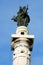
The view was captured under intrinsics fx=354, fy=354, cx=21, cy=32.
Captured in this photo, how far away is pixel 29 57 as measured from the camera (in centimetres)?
2719

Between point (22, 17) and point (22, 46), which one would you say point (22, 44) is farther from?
point (22, 17)

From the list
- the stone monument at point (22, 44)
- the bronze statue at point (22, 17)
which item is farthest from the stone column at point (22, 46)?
the bronze statue at point (22, 17)

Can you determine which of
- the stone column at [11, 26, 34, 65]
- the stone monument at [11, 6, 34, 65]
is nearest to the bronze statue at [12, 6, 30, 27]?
the stone monument at [11, 6, 34, 65]

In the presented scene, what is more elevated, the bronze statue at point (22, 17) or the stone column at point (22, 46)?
the bronze statue at point (22, 17)

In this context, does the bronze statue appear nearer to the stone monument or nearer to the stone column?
the stone monument

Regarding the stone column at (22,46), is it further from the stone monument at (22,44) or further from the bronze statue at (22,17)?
the bronze statue at (22,17)

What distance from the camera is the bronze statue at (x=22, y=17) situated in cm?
2977

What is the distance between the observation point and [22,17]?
99.1 feet

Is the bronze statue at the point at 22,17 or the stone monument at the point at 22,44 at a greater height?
the bronze statue at the point at 22,17

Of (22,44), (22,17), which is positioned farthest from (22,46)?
(22,17)

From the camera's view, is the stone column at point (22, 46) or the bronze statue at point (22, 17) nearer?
the stone column at point (22, 46)

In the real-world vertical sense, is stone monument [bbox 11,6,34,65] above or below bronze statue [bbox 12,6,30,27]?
below

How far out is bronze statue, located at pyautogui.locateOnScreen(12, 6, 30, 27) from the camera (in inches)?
1172

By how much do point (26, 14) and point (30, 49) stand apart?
3746mm
